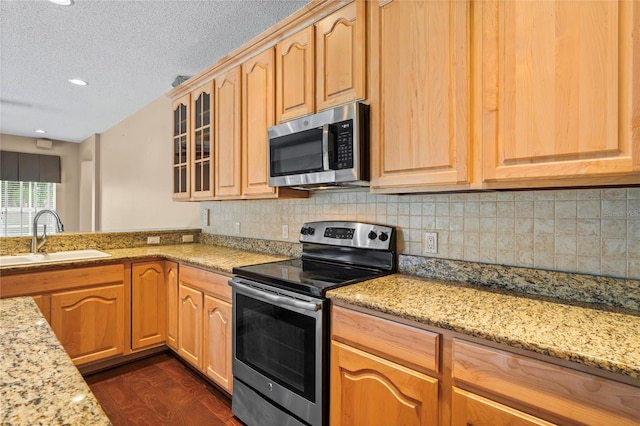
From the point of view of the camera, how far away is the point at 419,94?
1.46 m

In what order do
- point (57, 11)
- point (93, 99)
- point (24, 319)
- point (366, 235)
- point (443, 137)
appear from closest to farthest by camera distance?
point (24, 319) → point (443, 137) → point (366, 235) → point (57, 11) → point (93, 99)

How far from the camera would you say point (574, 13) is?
107 cm

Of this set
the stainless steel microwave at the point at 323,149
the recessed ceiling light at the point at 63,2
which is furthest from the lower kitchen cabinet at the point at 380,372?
the recessed ceiling light at the point at 63,2

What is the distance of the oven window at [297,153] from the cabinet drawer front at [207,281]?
75 centimetres

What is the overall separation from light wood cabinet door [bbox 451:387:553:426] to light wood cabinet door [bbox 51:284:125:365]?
2.41 m

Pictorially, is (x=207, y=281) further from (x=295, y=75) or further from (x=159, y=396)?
(x=295, y=75)

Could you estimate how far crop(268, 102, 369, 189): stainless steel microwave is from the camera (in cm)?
166

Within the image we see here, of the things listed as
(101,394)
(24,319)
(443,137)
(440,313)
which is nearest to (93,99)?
(101,394)

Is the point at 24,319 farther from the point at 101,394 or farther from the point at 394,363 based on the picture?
the point at 101,394

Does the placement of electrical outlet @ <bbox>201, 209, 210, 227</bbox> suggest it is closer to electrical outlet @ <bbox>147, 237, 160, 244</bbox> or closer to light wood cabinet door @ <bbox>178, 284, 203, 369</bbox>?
electrical outlet @ <bbox>147, 237, 160, 244</bbox>

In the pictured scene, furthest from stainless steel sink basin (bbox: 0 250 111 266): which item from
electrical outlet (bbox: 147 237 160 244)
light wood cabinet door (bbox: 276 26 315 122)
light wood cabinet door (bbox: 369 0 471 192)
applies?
light wood cabinet door (bbox: 369 0 471 192)

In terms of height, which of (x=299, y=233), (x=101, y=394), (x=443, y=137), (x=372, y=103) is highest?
(x=372, y=103)

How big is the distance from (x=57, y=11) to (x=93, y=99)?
2096mm

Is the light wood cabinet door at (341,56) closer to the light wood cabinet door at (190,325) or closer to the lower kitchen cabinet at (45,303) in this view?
the light wood cabinet door at (190,325)
